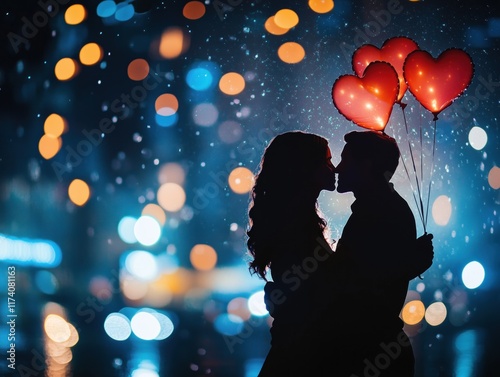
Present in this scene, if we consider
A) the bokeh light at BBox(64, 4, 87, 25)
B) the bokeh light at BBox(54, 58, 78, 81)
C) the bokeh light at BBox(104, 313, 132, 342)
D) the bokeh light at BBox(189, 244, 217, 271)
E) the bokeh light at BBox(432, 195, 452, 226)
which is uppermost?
the bokeh light at BBox(64, 4, 87, 25)

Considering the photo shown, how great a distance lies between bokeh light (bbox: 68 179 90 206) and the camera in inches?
236

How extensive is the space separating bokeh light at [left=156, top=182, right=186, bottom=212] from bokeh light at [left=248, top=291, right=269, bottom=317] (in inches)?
47.4

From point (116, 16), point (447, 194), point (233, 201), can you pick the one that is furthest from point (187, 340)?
point (116, 16)

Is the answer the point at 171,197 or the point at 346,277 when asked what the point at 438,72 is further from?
the point at 171,197

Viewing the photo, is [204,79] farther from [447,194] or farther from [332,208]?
[447,194]

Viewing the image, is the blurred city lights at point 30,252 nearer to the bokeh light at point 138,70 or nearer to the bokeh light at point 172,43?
the bokeh light at point 138,70

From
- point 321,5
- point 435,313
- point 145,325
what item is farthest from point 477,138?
point 145,325

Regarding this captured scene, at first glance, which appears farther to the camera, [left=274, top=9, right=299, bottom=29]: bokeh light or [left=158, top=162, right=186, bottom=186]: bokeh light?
[left=158, top=162, right=186, bottom=186]: bokeh light

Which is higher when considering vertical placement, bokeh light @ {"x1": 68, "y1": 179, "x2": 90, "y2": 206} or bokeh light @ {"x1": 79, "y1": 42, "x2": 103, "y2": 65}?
bokeh light @ {"x1": 79, "y1": 42, "x2": 103, "y2": 65}

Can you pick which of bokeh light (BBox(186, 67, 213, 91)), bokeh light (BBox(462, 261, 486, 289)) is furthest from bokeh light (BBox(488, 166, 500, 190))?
bokeh light (BBox(186, 67, 213, 91))

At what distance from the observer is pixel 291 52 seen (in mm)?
4980

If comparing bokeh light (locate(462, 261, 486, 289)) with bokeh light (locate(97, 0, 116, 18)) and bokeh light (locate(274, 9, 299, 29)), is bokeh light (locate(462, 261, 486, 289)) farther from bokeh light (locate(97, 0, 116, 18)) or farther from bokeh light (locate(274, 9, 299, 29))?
bokeh light (locate(97, 0, 116, 18))

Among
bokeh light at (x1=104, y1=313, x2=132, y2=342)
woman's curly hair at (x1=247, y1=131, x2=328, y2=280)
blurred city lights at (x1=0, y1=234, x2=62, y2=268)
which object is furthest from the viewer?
blurred city lights at (x1=0, y1=234, x2=62, y2=268)

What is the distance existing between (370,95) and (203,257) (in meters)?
3.68
